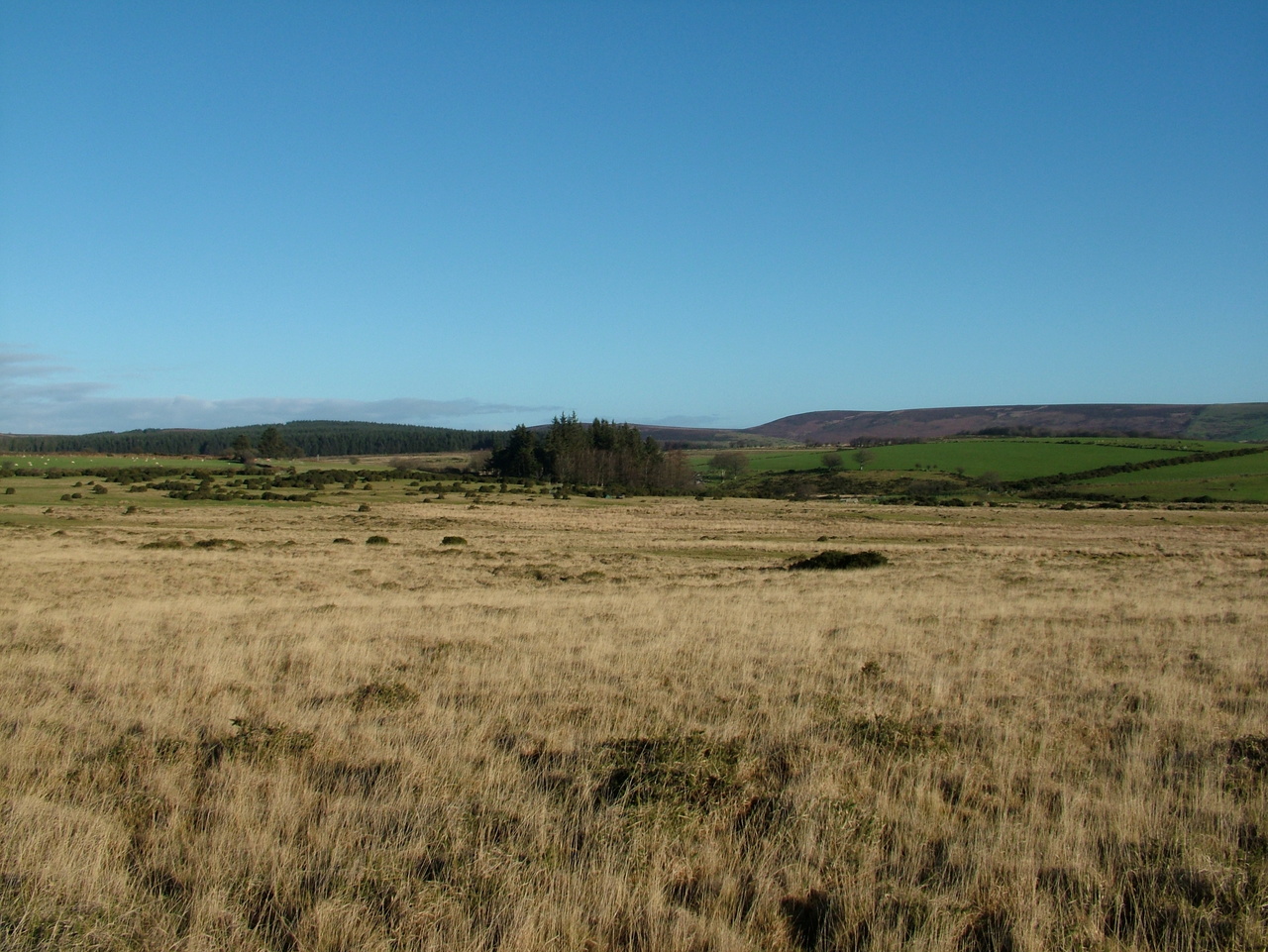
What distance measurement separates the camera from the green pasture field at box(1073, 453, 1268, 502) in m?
90.5

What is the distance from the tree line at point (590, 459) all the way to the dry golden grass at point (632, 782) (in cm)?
10607

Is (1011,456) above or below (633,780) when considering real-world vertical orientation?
below

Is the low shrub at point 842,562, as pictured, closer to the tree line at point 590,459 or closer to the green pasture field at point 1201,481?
the green pasture field at point 1201,481

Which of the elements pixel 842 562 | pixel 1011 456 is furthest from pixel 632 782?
pixel 1011 456

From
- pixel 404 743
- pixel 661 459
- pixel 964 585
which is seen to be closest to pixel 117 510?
pixel 964 585

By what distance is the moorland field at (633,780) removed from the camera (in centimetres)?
415

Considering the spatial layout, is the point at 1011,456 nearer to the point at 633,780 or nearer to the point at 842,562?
the point at 842,562

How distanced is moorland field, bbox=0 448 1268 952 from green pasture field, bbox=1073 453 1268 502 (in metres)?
89.8

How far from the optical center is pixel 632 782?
586cm

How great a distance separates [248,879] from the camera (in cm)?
445

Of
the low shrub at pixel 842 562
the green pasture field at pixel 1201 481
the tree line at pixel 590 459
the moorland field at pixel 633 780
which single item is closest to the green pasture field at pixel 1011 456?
the green pasture field at pixel 1201 481

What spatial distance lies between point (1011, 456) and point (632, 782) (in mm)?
144339

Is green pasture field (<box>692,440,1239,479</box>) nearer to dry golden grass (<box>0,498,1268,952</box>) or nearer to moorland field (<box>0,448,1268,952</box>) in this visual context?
moorland field (<box>0,448,1268,952</box>)

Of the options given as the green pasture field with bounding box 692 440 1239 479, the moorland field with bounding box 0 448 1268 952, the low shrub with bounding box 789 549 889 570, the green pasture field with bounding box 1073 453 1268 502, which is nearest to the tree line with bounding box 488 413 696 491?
the green pasture field with bounding box 692 440 1239 479
